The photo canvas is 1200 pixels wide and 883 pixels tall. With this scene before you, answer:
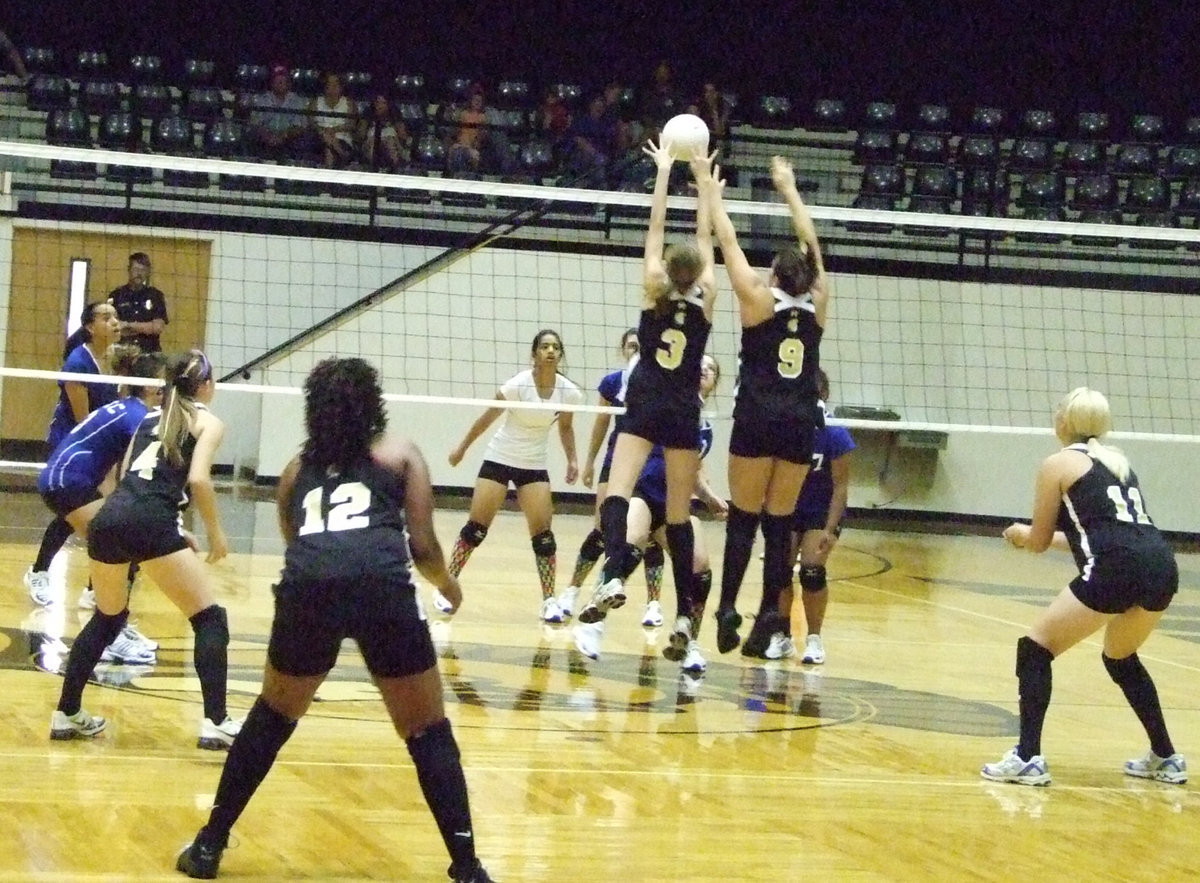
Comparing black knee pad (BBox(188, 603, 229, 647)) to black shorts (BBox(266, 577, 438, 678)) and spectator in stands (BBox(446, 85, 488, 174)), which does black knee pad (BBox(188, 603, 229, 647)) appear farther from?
spectator in stands (BBox(446, 85, 488, 174))

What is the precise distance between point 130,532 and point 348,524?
1881 mm

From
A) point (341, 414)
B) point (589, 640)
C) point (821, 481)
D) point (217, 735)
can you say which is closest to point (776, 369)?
point (821, 481)

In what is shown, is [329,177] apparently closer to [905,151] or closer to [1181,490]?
[905,151]

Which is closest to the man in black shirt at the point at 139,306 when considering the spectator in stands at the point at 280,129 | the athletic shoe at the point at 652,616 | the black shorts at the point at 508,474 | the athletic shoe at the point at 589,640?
the spectator in stands at the point at 280,129

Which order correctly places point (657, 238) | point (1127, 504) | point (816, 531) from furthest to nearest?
point (816, 531) < point (657, 238) < point (1127, 504)

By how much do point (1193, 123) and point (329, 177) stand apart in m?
13.4

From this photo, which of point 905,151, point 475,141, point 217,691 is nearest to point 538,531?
point 217,691

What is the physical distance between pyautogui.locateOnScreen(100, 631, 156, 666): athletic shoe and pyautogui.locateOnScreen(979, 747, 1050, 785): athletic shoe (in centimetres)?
382

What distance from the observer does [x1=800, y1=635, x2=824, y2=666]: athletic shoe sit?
8.98 m

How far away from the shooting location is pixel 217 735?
19.8ft

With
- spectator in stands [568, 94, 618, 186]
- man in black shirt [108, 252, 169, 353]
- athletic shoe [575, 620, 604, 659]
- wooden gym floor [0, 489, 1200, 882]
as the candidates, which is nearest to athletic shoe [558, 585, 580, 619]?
wooden gym floor [0, 489, 1200, 882]

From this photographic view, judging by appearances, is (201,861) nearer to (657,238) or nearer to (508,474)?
(657,238)

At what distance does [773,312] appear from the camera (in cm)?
686

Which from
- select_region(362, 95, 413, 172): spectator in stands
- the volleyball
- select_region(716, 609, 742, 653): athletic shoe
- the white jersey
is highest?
select_region(362, 95, 413, 172): spectator in stands
